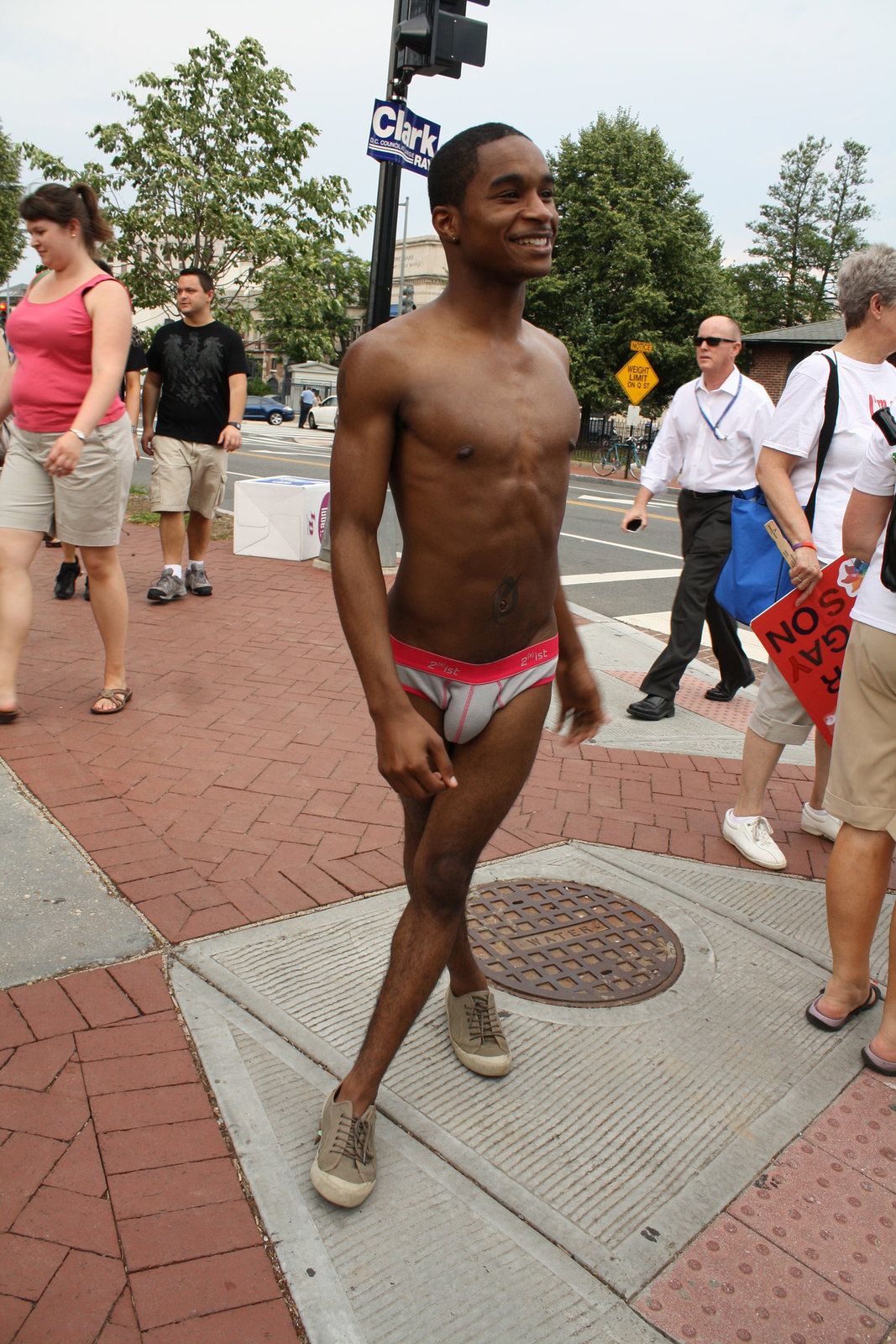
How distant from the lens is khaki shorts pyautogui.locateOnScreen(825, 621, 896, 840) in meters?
2.58

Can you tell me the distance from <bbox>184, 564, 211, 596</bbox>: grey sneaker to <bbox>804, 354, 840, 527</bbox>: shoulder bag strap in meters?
4.70

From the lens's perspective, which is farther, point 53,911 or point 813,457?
point 813,457

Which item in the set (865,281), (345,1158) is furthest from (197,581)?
(345,1158)

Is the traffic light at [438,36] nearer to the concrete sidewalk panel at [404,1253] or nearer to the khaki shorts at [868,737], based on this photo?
the khaki shorts at [868,737]

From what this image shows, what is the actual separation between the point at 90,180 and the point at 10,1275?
1080 centimetres

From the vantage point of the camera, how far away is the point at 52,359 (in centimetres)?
441

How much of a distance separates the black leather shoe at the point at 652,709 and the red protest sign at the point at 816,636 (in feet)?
5.75

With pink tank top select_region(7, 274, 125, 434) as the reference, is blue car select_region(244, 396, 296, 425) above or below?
below

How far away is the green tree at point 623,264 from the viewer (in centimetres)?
3466

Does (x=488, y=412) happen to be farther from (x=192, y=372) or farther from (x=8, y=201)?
(x=8, y=201)

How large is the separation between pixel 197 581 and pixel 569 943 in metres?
4.96

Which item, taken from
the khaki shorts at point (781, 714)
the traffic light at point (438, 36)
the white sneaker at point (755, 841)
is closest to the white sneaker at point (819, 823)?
the white sneaker at point (755, 841)

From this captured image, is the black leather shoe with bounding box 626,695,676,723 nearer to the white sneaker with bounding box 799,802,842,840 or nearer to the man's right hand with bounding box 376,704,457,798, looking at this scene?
the white sneaker with bounding box 799,802,842,840

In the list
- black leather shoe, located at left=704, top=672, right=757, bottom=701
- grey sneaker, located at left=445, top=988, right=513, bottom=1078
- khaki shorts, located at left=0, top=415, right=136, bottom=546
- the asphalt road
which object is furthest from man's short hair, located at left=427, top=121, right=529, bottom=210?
the asphalt road
